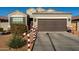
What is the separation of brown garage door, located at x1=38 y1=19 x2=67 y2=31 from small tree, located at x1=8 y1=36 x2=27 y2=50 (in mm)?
2928

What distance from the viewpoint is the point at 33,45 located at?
57.1ft

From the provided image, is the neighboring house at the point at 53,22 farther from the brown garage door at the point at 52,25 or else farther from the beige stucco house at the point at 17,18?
the beige stucco house at the point at 17,18

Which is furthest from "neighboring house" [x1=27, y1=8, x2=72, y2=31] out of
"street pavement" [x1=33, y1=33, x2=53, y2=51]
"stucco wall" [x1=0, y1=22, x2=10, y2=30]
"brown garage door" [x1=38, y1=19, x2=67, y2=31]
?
"stucco wall" [x1=0, y1=22, x2=10, y2=30]

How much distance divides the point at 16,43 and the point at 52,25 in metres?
3.65

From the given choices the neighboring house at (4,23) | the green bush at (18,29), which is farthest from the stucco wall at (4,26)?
the green bush at (18,29)

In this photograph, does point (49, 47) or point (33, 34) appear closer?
point (49, 47)

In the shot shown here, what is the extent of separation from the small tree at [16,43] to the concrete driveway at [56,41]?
76cm
